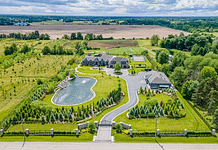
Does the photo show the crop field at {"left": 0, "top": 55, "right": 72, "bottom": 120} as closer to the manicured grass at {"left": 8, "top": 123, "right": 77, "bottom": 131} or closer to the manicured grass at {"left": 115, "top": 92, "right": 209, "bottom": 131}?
the manicured grass at {"left": 8, "top": 123, "right": 77, "bottom": 131}

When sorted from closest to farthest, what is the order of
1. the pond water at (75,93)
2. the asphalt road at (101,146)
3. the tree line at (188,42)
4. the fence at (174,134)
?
the asphalt road at (101,146), the fence at (174,134), the pond water at (75,93), the tree line at (188,42)

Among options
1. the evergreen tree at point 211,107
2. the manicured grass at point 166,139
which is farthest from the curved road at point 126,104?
the evergreen tree at point 211,107

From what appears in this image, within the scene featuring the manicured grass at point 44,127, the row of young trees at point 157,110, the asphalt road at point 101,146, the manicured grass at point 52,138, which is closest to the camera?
the asphalt road at point 101,146

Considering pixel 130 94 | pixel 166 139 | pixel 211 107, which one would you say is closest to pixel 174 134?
pixel 166 139

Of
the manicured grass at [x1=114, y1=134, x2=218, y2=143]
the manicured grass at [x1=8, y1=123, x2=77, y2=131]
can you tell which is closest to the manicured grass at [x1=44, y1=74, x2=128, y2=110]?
the manicured grass at [x1=8, y1=123, x2=77, y2=131]

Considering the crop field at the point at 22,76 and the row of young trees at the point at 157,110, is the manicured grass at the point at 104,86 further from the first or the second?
the crop field at the point at 22,76

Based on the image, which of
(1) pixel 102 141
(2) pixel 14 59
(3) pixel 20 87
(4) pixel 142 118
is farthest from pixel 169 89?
(2) pixel 14 59
